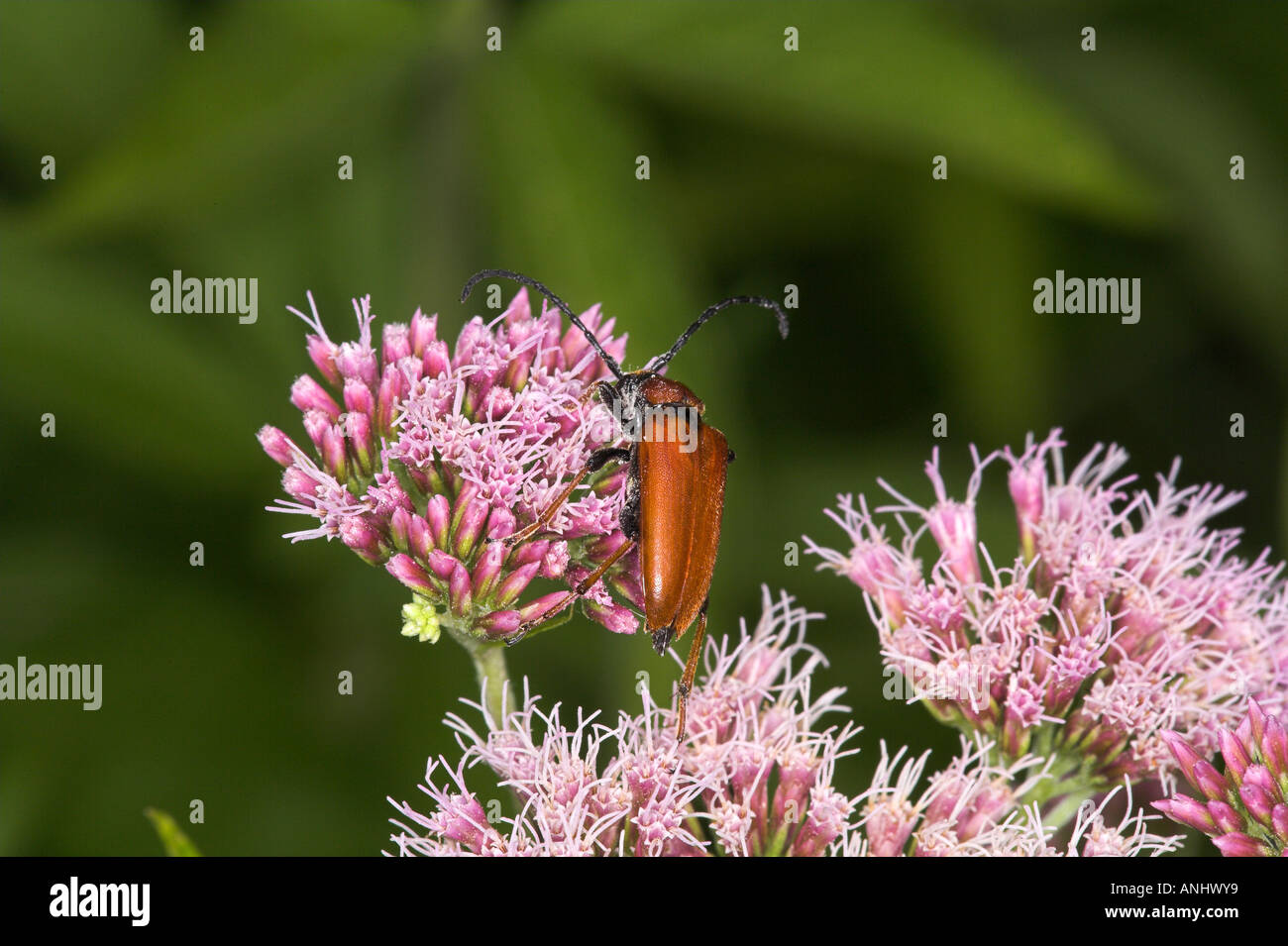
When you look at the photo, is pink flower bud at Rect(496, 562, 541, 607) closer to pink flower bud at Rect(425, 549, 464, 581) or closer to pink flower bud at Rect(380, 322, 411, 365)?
pink flower bud at Rect(425, 549, 464, 581)

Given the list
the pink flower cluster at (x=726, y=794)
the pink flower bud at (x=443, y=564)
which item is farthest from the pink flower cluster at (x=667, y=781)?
the pink flower bud at (x=443, y=564)

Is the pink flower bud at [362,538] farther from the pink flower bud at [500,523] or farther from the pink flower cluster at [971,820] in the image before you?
the pink flower cluster at [971,820]

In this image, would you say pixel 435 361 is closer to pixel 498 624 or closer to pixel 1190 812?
pixel 498 624

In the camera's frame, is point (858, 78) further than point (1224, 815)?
Yes

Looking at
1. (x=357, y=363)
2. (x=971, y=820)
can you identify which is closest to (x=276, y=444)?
(x=357, y=363)
